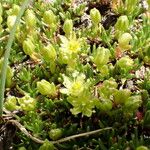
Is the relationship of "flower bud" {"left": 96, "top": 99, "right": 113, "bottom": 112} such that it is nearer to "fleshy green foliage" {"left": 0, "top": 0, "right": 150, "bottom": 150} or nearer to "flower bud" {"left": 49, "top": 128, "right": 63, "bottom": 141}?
"fleshy green foliage" {"left": 0, "top": 0, "right": 150, "bottom": 150}

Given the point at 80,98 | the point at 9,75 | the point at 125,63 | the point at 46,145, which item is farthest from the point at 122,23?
the point at 46,145

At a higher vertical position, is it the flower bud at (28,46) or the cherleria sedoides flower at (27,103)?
the flower bud at (28,46)

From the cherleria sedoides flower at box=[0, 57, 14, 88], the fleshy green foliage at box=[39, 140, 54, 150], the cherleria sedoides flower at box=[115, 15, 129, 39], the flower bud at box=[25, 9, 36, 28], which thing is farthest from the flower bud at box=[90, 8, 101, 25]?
the fleshy green foliage at box=[39, 140, 54, 150]

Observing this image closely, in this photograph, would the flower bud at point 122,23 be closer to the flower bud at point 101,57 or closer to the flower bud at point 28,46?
the flower bud at point 101,57

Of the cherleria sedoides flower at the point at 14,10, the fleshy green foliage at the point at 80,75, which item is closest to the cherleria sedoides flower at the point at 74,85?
the fleshy green foliage at the point at 80,75

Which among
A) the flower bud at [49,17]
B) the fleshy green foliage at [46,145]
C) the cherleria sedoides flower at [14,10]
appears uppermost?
the cherleria sedoides flower at [14,10]

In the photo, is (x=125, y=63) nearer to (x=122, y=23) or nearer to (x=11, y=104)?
(x=122, y=23)

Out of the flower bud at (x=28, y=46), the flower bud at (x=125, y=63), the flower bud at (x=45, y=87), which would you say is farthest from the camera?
the flower bud at (x=28, y=46)

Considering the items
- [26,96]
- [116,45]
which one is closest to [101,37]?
[116,45]
